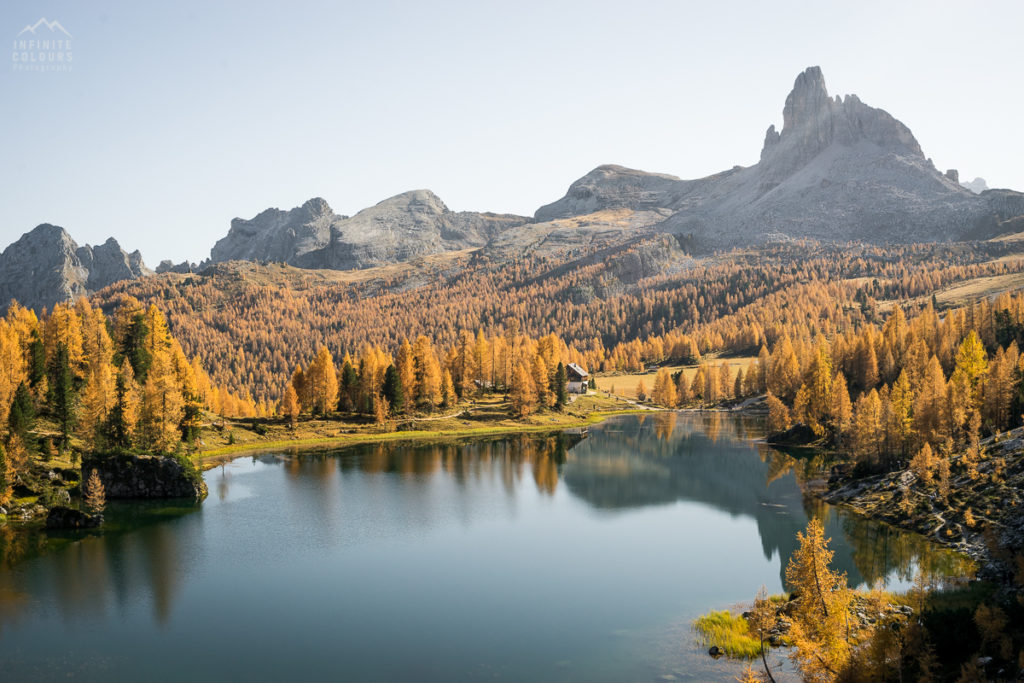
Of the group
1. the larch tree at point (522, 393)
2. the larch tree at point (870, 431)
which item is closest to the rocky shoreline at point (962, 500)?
the larch tree at point (870, 431)

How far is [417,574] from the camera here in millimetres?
50312

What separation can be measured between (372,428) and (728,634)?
307 ft

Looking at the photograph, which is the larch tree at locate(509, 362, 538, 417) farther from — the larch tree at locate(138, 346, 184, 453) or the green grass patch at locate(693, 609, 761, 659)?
the green grass patch at locate(693, 609, 761, 659)

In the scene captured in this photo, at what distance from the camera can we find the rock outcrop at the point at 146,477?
7300 cm

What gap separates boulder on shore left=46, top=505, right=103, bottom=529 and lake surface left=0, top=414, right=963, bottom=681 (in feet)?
7.32

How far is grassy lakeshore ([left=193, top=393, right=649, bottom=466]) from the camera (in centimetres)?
10656

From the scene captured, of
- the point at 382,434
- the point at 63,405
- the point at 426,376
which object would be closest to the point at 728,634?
the point at 63,405

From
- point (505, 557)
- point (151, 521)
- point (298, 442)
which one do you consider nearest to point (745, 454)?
point (505, 557)

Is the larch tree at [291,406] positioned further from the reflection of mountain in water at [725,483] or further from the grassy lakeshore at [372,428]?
the reflection of mountain in water at [725,483]

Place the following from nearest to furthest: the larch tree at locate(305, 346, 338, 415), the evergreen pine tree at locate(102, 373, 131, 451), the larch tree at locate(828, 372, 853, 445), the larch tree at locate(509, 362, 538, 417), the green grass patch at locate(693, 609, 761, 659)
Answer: the green grass patch at locate(693, 609, 761, 659), the evergreen pine tree at locate(102, 373, 131, 451), the larch tree at locate(828, 372, 853, 445), the larch tree at locate(305, 346, 338, 415), the larch tree at locate(509, 362, 538, 417)

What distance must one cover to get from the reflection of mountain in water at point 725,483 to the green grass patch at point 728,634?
42.6ft

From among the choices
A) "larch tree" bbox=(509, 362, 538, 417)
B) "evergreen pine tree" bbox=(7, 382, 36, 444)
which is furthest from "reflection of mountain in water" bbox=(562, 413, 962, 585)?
"evergreen pine tree" bbox=(7, 382, 36, 444)

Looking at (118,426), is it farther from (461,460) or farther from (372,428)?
(372,428)

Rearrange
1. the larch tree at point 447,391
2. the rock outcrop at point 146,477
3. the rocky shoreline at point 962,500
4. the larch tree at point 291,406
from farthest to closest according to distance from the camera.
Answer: the larch tree at point 447,391
the larch tree at point 291,406
the rock outcrop at point 146,477
the rocky shoreline at point 962,500
